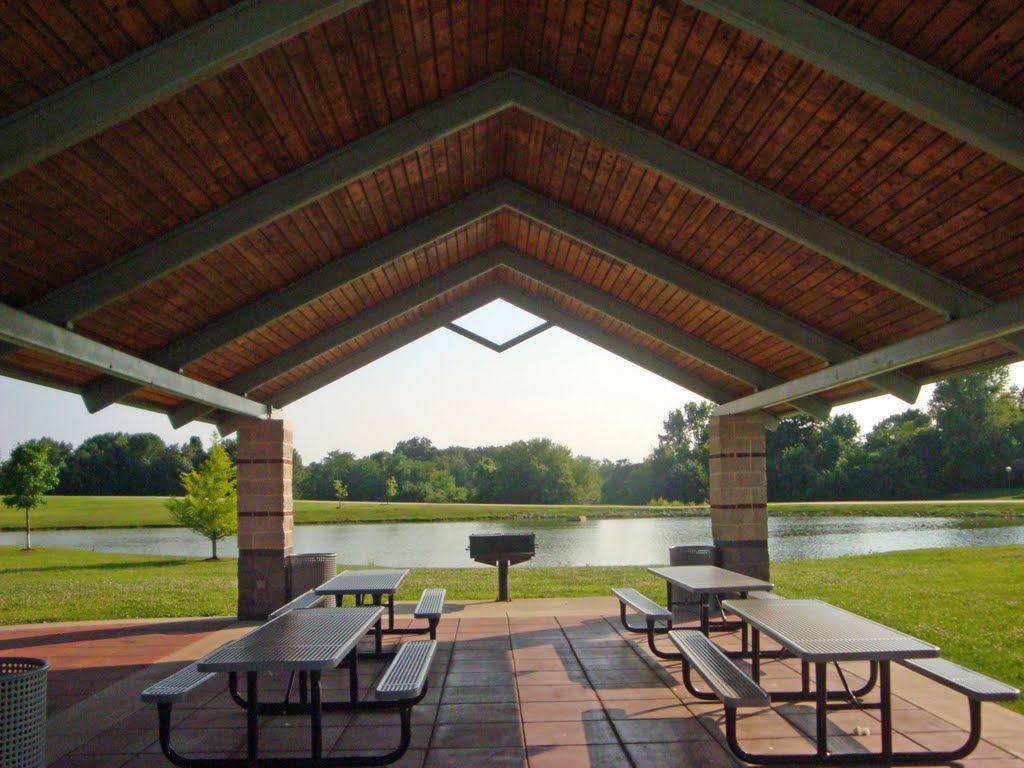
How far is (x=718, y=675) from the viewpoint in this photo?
5.17m

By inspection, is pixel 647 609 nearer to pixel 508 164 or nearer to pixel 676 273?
pixel 676 273

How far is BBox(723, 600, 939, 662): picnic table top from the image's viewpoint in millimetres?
4637

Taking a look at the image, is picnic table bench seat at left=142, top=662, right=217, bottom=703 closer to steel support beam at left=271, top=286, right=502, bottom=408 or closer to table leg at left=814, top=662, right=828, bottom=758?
table leg at left=814, top=662, right=828, bottom=758

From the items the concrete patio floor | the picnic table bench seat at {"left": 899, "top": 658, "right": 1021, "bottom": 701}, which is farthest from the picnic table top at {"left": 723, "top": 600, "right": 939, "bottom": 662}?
the concrete patio floor

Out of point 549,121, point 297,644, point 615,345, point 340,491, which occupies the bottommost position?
point 340,491

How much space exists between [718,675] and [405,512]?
149 ft

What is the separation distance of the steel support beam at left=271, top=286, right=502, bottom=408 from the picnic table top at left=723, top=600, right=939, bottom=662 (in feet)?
19.0

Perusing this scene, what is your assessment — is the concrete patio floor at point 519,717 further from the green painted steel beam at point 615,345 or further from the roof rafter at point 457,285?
the green painted steel beam at point 615,345

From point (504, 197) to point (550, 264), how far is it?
1.81m

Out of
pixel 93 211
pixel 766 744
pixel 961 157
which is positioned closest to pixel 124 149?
pixel 93 211

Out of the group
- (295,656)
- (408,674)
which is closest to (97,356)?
(295,656)

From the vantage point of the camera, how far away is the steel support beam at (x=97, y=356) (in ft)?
18.0

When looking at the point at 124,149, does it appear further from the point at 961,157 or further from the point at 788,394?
the point at 788,394

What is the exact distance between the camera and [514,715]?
242 inches
